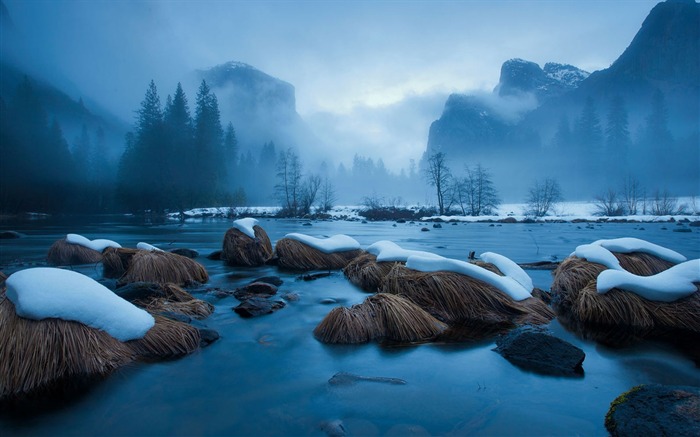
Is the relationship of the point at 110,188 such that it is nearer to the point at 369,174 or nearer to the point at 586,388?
the point at 586,388

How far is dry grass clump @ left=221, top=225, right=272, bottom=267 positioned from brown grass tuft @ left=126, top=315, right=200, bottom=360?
700cm

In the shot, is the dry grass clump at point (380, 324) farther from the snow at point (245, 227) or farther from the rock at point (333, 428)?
the snow at point (245, 227)

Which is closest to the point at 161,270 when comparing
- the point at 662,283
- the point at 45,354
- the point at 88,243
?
the point at 45,354

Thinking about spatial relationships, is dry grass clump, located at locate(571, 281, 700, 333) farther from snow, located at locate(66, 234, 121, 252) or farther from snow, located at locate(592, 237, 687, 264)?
snow, located at locate(66, 234, 121, 252)

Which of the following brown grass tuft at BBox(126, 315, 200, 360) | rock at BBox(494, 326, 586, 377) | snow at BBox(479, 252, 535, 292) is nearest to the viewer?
rock at BBox(494, 326, 586, 377)

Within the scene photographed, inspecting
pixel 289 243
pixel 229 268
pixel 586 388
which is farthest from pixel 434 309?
pixel 229 268

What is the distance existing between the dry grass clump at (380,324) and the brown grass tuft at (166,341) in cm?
162

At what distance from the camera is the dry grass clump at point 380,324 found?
15.2ft

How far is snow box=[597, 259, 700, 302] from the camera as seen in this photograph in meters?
5.02

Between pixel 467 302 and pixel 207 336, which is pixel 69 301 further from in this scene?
pixel 467 302

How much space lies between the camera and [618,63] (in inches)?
4761

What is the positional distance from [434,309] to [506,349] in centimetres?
158

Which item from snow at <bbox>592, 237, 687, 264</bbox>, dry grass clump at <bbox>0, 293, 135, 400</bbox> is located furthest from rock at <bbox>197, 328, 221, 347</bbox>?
snow at <bbox>592, 237, 687, 264</bbox>

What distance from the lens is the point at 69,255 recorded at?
11047 millimetres
